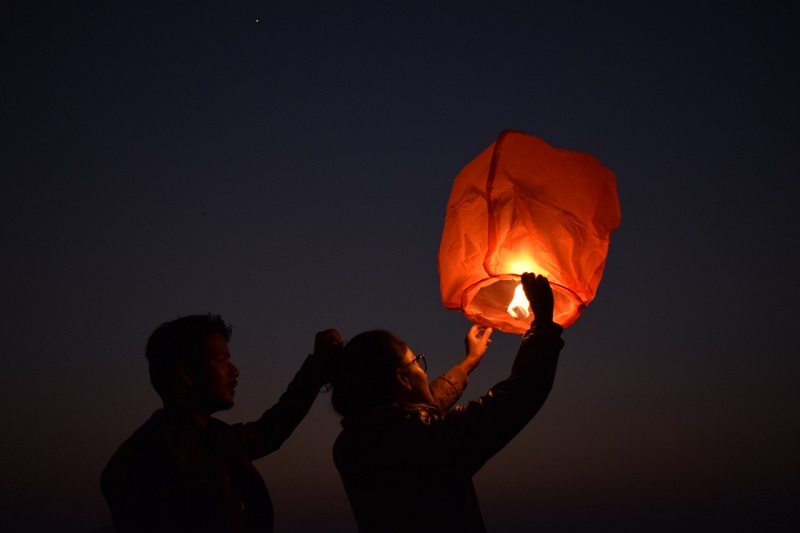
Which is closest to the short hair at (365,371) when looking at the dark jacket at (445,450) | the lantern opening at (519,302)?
the dark jacket at (445,450)

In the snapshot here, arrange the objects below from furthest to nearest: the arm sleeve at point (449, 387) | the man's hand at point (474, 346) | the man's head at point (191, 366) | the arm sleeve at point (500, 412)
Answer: the man's hand at point (474, 346) → the arm sleeve at point (449, 387) → the man's head at point (191, 366) → the arm sleeve at point (500, 412)

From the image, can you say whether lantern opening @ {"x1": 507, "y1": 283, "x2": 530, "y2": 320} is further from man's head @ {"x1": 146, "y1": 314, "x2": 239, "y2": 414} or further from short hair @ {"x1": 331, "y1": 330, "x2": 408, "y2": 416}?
man's head @ {"x1": 146, "y1": 314, "x2": 239, "y2": 414}

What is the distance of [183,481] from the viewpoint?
2.24 metres

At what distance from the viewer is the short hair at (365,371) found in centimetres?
230

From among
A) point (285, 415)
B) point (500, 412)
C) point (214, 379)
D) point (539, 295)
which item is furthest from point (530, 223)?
point (285, 415)

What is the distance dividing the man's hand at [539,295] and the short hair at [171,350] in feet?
4.59

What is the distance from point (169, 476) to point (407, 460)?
2.93 feet

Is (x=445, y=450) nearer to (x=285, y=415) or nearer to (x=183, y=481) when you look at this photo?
(x=183, y=481)

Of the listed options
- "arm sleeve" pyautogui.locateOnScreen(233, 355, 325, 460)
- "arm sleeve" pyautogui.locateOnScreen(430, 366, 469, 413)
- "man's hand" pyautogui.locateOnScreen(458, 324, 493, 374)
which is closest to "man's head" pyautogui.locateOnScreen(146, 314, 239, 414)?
"arm sleeve" pyautogui.locateOnScreen(233, 355, 325, 460)

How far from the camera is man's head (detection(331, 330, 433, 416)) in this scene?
2299 millimetres

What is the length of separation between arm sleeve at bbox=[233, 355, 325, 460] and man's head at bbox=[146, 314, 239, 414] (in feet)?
0.93

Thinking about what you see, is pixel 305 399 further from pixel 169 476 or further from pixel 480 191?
pixel 480 191

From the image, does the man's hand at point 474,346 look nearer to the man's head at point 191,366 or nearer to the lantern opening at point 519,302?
the lantern opening at point 519,302

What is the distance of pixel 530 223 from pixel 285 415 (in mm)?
1558
